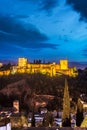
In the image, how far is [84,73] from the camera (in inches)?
2756

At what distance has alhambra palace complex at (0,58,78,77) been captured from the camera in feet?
261

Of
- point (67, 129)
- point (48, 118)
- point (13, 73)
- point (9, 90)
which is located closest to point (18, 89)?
point (9, 90)

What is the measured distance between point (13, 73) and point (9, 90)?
881 centimetres

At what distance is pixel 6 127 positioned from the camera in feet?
43.2

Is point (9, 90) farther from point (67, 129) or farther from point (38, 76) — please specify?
point (67, 129)

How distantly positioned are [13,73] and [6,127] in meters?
66.0

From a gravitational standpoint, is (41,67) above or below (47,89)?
above

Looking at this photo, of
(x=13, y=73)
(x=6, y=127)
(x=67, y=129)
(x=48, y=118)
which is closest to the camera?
(x=6, y=127)

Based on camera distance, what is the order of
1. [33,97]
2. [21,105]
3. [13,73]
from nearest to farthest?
[21,105], [33,97], [13,73]

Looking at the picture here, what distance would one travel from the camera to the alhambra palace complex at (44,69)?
79.6 metres

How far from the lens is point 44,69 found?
3221 inches

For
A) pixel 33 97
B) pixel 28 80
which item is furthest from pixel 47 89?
pixel 28 80

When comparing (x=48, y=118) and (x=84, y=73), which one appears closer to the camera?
(x=48, y=118)

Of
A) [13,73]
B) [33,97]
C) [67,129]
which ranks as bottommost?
[67,129]
